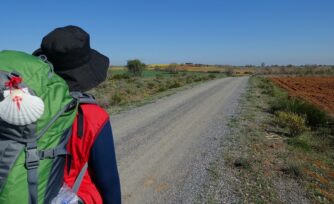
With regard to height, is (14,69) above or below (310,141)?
above

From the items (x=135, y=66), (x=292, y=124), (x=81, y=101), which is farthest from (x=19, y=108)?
(x=135, y=66)

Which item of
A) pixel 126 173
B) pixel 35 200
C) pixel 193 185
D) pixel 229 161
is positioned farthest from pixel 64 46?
pixel 229 161

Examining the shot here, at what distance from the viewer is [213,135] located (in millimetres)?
9648

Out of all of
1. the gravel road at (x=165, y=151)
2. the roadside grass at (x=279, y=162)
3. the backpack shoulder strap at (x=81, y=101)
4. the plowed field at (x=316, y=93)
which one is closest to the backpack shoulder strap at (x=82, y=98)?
the backpack shoulder strap at (x=81, y=101)

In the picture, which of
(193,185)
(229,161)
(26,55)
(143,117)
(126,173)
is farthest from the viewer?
(143,117)

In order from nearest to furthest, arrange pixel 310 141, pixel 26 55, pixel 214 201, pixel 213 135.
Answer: pixel 26 55 < pixel 214 201 < pixel 310 141 < pixel 213 135

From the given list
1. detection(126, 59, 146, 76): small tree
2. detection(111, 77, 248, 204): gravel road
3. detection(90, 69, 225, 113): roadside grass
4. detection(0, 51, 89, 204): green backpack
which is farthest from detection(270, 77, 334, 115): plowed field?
detection(126, 59, 146, 76): small tree

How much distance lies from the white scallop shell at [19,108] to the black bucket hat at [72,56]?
1.03ft

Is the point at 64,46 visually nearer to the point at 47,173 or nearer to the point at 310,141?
the point at 47,173

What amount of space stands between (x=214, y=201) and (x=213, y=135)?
4.65m

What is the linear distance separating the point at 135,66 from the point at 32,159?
77.7 metres

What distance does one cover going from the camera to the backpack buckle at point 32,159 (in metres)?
1.33

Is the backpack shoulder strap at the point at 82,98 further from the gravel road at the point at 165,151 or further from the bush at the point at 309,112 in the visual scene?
the bush at the point at 309,112

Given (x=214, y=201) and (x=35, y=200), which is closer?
(x=35, y=200)
